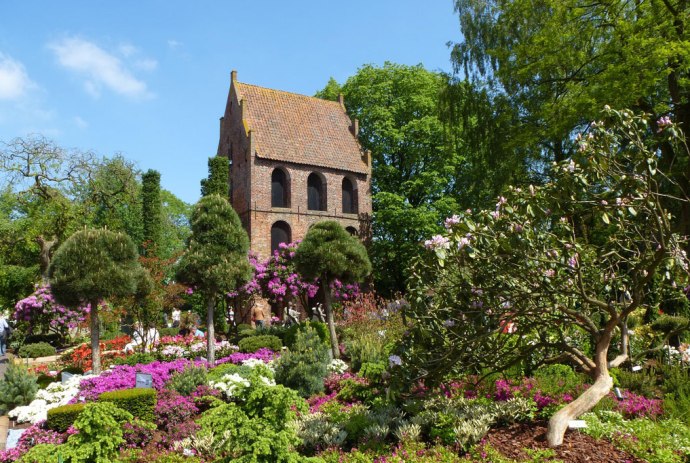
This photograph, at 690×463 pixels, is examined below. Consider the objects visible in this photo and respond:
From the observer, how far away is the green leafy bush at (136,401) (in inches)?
341

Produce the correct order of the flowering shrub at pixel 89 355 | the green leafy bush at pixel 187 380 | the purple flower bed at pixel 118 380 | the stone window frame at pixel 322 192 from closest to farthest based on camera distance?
the green leafy bush at pixel 187 380 → the purple flower bed at pixel 118 380 → the flowering shrub at pixel 89 355 → the stone window frame at pixel 322 192

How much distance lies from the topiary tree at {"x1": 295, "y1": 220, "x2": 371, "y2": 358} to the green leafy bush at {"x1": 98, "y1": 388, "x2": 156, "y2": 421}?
5761mm

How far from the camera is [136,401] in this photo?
28.8ft

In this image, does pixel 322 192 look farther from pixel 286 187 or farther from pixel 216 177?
pixel 216 177

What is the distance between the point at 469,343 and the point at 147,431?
16.8 feet

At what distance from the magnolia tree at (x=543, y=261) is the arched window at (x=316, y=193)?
75.5 feet

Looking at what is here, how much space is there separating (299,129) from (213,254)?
17727mm

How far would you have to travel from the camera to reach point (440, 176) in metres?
29.9

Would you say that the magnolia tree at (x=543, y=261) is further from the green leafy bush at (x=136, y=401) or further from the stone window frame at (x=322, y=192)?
the stone window frame at (x=322, y=192)

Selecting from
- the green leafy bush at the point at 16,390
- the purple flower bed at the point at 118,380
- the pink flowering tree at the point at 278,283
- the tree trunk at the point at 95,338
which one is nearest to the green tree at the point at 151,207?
the pink flowering tree at the point at 278,283

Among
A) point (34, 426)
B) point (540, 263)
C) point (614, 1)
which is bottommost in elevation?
point (34, 426)

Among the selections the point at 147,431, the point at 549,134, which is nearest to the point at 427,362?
the point at 147,431

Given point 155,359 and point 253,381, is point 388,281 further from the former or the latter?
point 253,381

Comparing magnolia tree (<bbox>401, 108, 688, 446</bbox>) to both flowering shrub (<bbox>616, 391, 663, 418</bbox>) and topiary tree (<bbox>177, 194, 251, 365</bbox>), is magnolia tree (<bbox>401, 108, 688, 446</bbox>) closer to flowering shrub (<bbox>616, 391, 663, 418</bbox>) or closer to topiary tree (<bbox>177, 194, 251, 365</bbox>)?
flowering shrub (<bbox>616, 391, 663, 418</bbox>)
